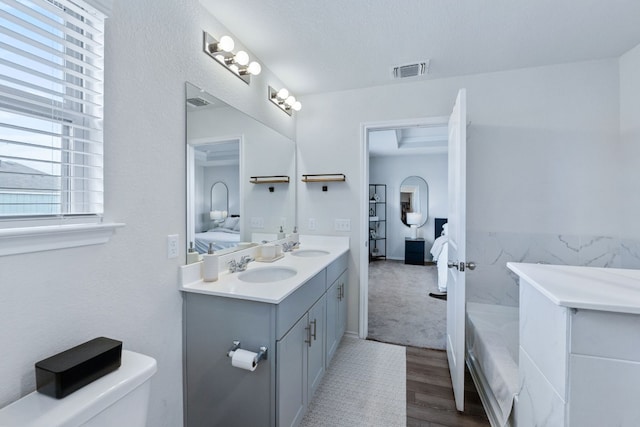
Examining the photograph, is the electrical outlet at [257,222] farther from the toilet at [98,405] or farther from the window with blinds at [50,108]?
the toilet at [98,405]

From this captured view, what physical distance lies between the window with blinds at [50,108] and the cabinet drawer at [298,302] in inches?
34.3

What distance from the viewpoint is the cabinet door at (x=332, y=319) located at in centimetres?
204

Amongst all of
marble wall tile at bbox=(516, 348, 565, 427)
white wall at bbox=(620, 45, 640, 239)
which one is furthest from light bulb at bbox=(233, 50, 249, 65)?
white wall at bbox=(620, 45, 640, 239)

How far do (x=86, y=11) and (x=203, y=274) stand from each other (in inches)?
47.7

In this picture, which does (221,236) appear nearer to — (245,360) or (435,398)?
(245,360)

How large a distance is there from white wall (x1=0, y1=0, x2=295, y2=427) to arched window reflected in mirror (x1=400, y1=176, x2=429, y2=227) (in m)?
5.28

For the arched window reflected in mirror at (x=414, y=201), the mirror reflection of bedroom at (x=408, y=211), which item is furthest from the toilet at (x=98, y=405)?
the arched window reflected in mirror at (x=414, y=201)

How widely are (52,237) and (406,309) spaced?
3.33m

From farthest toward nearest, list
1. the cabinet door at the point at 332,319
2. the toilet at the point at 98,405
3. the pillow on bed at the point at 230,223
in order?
the cabinet door at the point at 332,319 < the pillow on bed at the point at 230,223 < the toilet at the point at 98,405

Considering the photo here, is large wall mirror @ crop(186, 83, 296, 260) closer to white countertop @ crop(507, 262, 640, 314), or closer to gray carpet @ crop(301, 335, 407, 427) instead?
gray carpet @ crop(301, 335, 407, 427)

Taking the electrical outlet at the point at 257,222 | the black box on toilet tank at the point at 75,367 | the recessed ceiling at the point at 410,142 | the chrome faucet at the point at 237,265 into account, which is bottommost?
the black box on toilet tank at the point at 75,367

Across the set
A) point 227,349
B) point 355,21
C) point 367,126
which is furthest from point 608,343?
point 367,126

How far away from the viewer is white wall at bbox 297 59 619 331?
2.09 metres

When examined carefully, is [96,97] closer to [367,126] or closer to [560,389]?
[560,389]
